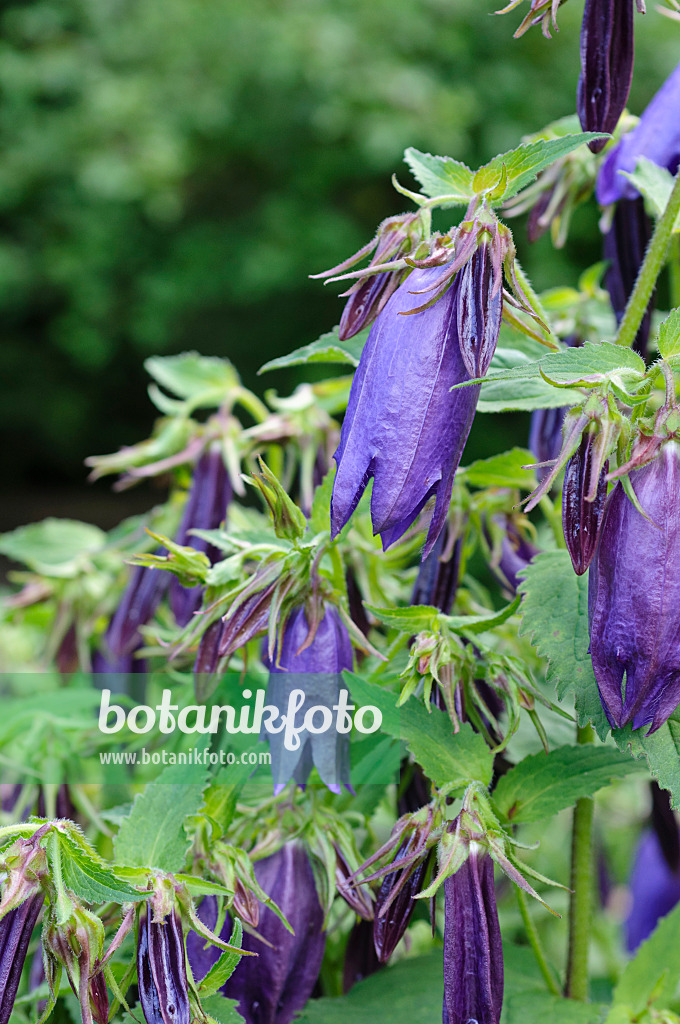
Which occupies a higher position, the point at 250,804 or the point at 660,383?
the point at 660,383

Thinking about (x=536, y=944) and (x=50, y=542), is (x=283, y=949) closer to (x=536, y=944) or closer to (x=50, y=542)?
(x=536, y=944)

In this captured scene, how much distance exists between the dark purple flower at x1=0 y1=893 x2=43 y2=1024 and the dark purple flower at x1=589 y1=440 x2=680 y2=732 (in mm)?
220

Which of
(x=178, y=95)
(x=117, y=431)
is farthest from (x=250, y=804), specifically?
(x=117, y=431)

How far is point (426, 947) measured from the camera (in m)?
0.62

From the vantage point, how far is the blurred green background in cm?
281

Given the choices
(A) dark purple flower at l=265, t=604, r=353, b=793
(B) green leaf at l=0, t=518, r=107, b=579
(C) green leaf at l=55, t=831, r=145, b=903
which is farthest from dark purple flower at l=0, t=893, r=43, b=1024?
(B) green leaf at l=0, t=518, r=107, b=579

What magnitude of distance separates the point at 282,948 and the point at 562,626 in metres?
0.19

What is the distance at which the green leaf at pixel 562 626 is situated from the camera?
1.30 ft

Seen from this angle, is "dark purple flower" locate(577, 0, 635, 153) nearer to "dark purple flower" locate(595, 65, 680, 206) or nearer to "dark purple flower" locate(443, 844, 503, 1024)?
"dark purple flower" locate(595, 65, 680, 206)

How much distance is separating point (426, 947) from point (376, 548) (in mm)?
275

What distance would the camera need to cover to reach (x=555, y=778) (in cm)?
43

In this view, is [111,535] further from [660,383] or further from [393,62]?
[393,62]

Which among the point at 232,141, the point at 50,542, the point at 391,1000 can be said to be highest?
the point at 232,141

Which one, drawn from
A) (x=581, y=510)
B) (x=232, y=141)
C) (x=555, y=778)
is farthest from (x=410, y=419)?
(x=232, y=141)
